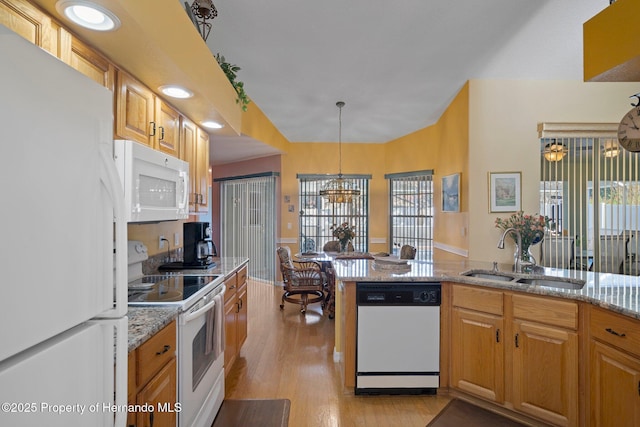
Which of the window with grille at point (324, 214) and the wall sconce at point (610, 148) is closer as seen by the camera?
the wall sconce at point (610, 148)

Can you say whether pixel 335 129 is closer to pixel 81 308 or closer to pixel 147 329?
pixel 147 329

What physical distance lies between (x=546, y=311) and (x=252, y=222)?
5.30m

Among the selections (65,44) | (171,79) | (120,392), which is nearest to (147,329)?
(120,392)

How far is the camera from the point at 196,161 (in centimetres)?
301

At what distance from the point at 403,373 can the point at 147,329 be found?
6.16 feet

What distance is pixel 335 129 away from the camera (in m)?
5.60

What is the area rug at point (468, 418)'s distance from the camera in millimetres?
2143

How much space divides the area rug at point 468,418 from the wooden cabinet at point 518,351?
11 centimetres

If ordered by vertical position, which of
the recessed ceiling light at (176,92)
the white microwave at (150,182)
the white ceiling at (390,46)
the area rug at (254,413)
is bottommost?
the area rug at (254,413)

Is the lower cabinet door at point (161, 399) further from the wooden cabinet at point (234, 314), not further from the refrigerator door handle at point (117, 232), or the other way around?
the wooden cabinet at point (234, 314)

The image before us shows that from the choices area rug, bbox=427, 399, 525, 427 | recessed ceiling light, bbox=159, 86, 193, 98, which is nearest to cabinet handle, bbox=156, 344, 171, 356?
recessed ceiling light, bbox=159, 86, 193, 98

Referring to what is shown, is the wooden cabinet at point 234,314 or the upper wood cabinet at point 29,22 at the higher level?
the upper wood cabinet at point 29,22

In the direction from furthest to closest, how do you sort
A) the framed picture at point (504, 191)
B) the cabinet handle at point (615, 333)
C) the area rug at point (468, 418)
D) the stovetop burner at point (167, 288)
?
the framed picture at point (504, 191)
the area rug at point (468, 418)
the stovetop burner at point (167, 288)
the cabinet handle at point (615, 333)

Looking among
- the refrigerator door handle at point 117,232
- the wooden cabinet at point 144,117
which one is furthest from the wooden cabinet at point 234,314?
the refrigerator door handle at point 117,232
